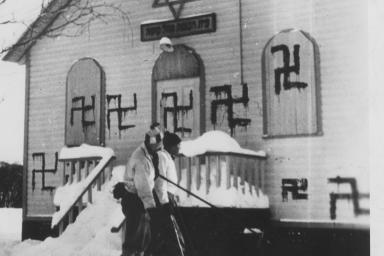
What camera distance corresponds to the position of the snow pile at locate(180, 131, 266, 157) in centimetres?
1027

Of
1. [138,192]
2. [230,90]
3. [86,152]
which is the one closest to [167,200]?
[138,192]

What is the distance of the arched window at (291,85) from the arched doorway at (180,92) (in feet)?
4.80

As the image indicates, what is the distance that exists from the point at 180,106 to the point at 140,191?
4913 mm

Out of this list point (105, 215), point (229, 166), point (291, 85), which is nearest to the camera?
point (229, 166)

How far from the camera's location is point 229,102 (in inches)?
456

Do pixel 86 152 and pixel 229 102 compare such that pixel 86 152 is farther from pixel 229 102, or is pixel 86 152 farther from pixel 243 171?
pixel 243 171

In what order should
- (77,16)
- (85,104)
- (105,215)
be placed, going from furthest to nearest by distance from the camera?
(77,16) < (85,104) < (105,215)

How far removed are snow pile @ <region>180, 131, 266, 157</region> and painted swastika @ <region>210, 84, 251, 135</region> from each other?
572 millimetres

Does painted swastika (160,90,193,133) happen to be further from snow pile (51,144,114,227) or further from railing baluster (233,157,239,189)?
railing baluster (233,157,239,189)

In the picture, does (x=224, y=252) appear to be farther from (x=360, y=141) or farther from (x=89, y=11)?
(x=89, y=11)

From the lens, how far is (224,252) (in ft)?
30.0

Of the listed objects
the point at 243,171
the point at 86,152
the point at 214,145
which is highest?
the point at 214,145

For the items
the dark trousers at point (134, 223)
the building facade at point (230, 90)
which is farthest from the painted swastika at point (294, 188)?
the dark trousers at point (134, 223)

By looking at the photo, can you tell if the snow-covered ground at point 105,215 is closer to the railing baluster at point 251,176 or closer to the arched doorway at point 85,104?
the railing baluster at point 251,176
